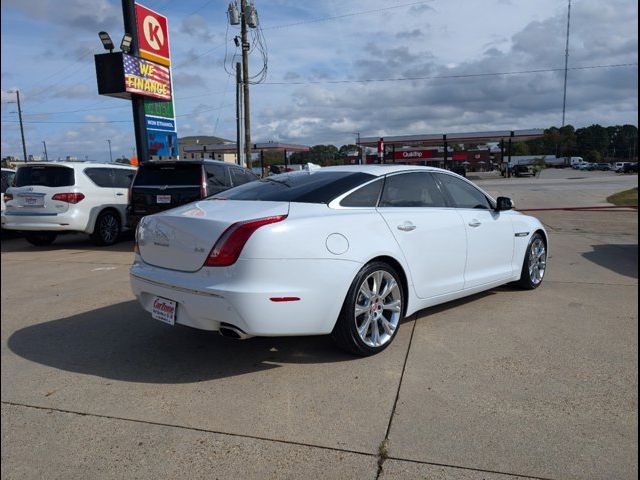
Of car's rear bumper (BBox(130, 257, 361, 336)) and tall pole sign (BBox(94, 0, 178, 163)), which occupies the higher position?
tall pole sign (BBox(94, 0, 178, 163))

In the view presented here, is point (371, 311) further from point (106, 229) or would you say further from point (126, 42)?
point (126, 42)

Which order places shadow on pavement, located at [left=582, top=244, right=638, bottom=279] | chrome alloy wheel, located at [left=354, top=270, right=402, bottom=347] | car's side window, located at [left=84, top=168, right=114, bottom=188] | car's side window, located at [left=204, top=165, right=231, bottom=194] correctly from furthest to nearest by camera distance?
1. car's side window, located at [left=84, top=168, right=114, bottom=188]
2. car's side window, located at [left=204, top=165, right=231, bottom=194]
3. shadow on pavement, located at [left=582, top=244, right=638, bottom=279]
4. chrome alloy wheel, located at [left=354, top=270, right=402, bottom=347]

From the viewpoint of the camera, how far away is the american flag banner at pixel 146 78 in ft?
45.9

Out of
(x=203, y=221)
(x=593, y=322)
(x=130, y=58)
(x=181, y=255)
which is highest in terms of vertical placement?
(x=130, y=58)

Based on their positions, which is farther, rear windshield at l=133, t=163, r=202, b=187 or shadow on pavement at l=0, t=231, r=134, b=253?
shadow on pavement at l=0, t=231, r=134, b=253

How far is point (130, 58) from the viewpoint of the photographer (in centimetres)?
1409

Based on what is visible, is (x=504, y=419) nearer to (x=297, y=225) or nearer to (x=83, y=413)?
(x=297, y=225)

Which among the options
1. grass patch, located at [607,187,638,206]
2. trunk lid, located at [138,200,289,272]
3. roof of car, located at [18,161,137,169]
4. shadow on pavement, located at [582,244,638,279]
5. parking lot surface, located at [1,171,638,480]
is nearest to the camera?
parking lot surface, located at [1,171,638,480]

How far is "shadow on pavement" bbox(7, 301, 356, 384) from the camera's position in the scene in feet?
12.3

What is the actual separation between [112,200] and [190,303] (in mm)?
7682

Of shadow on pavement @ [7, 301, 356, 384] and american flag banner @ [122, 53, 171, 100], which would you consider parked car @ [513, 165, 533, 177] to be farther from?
shadow on pavement @ [7, 301, 356, 384]

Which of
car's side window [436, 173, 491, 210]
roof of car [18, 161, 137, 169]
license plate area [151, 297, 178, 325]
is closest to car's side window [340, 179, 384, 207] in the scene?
car's side window [436, 173, 491, 210]

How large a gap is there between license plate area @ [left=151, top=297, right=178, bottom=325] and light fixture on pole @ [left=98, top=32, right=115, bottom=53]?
41.0 ft

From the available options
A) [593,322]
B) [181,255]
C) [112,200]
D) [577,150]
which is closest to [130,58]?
[112,200]
